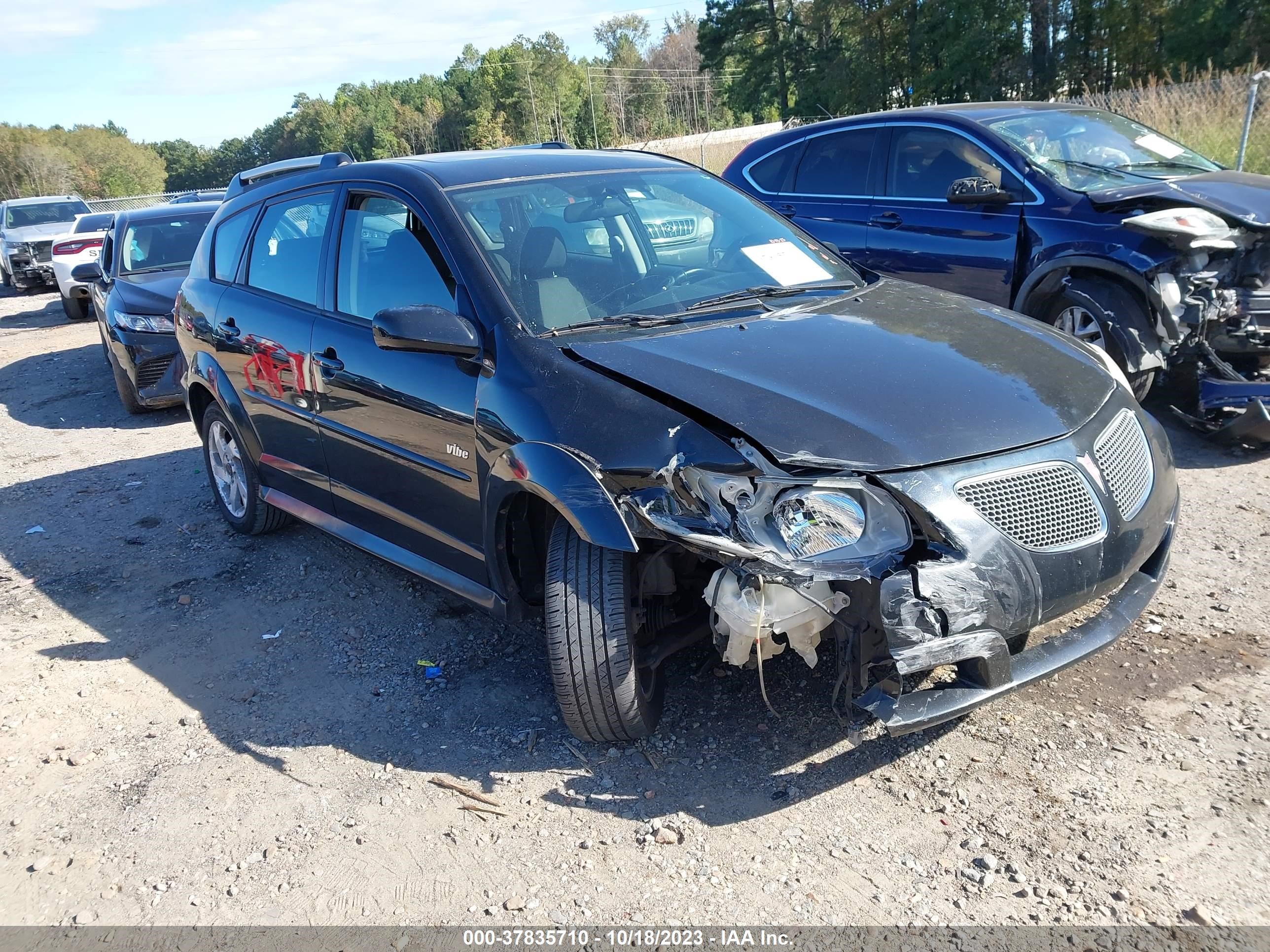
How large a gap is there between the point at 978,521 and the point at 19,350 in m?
14.4

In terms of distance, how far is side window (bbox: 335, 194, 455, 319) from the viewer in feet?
11.9

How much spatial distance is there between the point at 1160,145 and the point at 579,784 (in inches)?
239

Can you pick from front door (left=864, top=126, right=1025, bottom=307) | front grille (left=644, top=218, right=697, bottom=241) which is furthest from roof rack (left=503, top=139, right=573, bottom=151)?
front door (left=864, top=126, right=1025, bottom=307)

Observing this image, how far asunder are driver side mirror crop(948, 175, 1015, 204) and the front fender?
14.4 ft

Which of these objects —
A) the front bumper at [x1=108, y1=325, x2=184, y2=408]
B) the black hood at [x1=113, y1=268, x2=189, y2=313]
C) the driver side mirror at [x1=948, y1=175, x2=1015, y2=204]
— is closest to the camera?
the driver side mirror at [x1=948, y1=175, x2=1015, y2=204]

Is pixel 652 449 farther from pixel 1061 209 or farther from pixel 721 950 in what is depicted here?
pixel 1061 209

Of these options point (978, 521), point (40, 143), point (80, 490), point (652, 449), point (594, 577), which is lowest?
point (80, 490)

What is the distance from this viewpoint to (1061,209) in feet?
19.1

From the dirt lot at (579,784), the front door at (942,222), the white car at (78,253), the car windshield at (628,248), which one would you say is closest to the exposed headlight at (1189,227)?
the front door at (942,222)

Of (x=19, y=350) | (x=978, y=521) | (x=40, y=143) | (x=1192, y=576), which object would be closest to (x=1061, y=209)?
(x=1192, y=576)

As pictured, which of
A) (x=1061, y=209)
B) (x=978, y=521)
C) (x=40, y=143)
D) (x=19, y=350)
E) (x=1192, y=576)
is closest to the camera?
(x=978, y=521)

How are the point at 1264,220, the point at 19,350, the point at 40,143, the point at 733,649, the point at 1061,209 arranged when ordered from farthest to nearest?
the point at 40,143, the point at 19,350, the point at 1061,209, the point at 1264,220, the point at 733,649

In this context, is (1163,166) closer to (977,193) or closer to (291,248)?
(977,193)

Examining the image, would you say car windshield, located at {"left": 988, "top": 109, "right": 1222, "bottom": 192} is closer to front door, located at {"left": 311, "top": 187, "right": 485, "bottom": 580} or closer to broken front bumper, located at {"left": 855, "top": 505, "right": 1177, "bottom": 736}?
broken front bumper, located at {"left": 855, "top": 505, "right": 1177, "bottom": 736}
